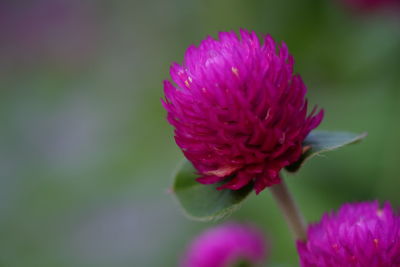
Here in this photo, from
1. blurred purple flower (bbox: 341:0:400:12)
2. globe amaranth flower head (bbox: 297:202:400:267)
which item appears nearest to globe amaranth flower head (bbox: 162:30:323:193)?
globe amaranth flower head (bbox: 297:202:400:267)

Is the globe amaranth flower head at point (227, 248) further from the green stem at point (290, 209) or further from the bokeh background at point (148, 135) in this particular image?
the green stem at point (290, 209)

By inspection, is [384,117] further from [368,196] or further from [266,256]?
[266,256]

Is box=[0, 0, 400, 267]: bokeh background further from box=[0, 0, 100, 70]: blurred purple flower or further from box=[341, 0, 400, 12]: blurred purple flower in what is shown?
box=[0, 0, 100, 70]: blurred purple flower

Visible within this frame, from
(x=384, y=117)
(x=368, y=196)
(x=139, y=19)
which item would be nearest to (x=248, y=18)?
(x=384, y=117)

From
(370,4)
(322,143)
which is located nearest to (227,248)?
(322,143)

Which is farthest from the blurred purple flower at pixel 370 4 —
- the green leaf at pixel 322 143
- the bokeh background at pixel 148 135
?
the green leaf at pixel 322 143

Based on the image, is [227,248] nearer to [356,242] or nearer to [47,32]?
[356,242]
